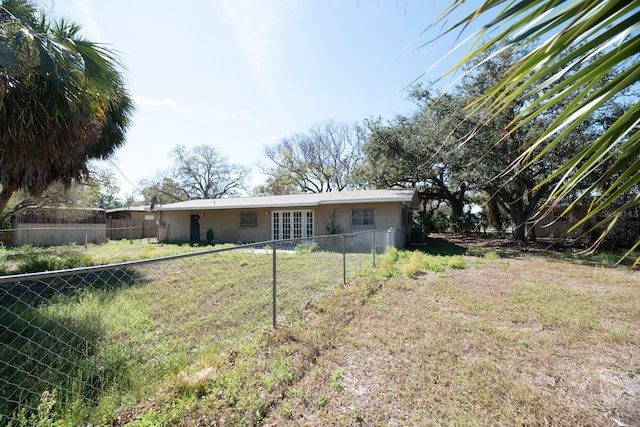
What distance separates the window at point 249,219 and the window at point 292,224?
44.0 inches

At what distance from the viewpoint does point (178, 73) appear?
324 inches

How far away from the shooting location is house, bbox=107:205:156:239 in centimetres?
2295

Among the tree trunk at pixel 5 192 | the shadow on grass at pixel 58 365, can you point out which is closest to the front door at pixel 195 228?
the tree trunk at pixel 5 192

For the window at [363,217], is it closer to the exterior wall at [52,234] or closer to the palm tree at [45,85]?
the palm tree at [45,85]

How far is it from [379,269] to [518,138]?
29.3 ft

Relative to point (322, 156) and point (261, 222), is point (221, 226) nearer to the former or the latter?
point (261, 222)

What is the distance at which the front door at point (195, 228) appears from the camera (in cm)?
1892

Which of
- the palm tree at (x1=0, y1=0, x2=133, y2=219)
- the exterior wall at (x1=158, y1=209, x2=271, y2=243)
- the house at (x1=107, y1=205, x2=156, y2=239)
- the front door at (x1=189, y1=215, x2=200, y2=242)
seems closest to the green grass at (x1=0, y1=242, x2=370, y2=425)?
the palm tree at (x1=0, y1=0, x2=133, y2=219)

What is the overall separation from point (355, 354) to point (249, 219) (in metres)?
14.5

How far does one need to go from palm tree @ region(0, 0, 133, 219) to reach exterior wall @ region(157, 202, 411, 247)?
10336 millimetres

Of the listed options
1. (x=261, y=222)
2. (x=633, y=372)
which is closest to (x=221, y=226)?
(x=261, y=222)

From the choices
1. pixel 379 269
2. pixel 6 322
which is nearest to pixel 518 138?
pixel 379 269

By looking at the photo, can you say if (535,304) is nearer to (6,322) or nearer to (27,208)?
(6,322)

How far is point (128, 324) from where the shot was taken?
4.57 meters
